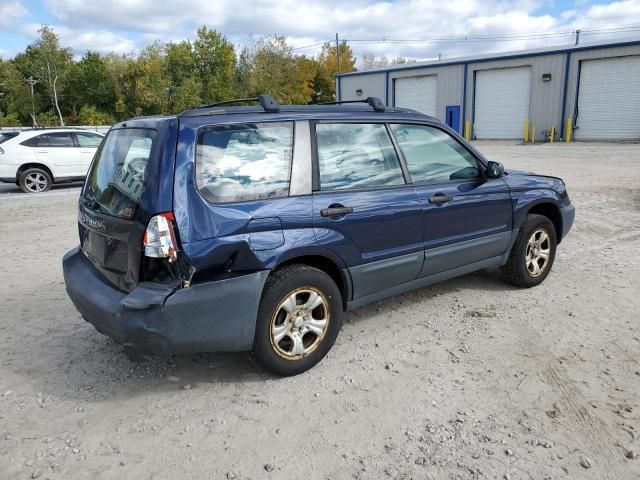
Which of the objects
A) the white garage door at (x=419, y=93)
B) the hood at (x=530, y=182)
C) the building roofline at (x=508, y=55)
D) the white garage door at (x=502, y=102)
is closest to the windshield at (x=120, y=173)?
the hood at (x=530, y=182)

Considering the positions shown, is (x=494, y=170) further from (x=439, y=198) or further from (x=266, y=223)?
(x=266, y=223)

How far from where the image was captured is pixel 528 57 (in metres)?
28.8

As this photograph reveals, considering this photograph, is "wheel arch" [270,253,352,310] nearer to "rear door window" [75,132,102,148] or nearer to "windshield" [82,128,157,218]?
"windshield" [82,128,157,218]

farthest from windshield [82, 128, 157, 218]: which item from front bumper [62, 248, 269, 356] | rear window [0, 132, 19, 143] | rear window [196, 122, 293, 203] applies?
rear window [0, 132, 19, 143]

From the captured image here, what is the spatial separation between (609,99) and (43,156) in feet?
84.9

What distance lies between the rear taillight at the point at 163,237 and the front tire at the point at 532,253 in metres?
3.29

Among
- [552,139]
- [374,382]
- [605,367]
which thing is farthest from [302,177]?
[552,139]

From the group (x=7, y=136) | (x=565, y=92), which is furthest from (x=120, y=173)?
(x=565, y=92)

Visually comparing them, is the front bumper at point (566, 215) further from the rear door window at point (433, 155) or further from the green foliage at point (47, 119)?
the green foliage at point (47, 119)

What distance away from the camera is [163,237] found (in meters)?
2.90

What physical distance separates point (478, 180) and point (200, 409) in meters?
2.93

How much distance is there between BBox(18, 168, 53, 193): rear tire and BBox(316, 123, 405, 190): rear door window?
11.9 meters

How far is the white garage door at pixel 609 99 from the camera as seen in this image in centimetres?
2548

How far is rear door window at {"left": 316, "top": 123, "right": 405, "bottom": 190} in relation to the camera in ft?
11.8
